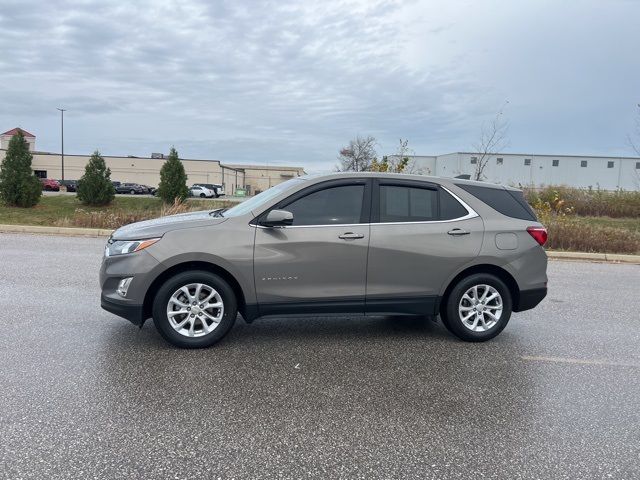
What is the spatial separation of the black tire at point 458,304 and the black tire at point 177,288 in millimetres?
2209

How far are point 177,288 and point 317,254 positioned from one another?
1.36 m

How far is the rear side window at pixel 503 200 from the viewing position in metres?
5.48

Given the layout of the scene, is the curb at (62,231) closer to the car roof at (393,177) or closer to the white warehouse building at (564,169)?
the car roof at (393,177)

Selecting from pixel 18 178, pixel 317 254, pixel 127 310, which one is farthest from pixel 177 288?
pixel 18 178

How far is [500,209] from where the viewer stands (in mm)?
5477

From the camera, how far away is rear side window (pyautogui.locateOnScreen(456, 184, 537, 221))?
216 inches

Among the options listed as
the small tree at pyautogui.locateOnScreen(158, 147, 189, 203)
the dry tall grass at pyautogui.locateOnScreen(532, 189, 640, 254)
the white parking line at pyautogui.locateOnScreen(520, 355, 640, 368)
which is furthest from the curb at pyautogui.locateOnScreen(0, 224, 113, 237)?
the small tree at pyautogui.locateOnScreen(158, 147, 189, 203)

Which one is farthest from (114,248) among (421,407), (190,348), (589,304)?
(589,304)

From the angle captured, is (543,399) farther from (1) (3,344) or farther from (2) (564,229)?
(2) (564,229)

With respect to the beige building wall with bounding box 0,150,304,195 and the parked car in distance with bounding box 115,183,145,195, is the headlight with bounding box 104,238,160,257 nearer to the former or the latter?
the parked car in distance with bounding box 115,183,145,195

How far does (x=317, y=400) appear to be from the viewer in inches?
151

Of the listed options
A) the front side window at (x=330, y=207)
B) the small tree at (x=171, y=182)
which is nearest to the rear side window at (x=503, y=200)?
the front side window at (x=330, y=207)

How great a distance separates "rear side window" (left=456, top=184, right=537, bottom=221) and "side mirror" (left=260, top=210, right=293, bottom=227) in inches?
78.9

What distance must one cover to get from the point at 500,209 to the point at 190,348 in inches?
140
